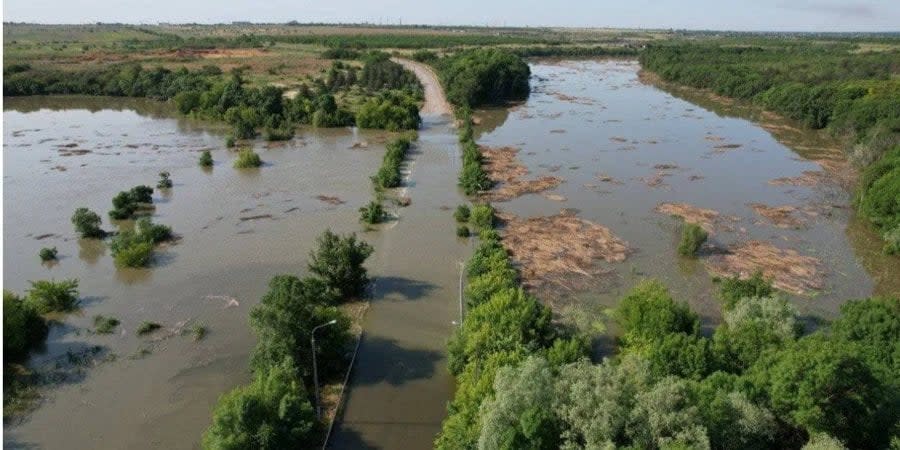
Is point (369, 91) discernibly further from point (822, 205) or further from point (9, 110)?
point (822, 205)

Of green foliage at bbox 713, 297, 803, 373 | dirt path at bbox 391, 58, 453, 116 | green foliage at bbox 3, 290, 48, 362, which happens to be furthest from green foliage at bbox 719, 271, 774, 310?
dirt path at bbox 391, 58, 453, 116

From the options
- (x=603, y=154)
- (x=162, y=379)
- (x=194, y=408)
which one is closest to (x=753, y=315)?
(x=194, y=408)

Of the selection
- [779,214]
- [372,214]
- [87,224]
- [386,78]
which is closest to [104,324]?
[87,224]

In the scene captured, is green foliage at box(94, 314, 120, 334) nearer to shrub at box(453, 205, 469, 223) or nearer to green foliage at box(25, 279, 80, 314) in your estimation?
green foliage at box(25, 279, 80, 314)

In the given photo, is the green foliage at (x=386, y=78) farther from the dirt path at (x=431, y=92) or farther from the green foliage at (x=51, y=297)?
the green foliage at (x=51, y=297)

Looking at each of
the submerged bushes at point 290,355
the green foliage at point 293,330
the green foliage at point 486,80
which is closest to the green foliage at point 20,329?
the submerged bushes at point 290,355
